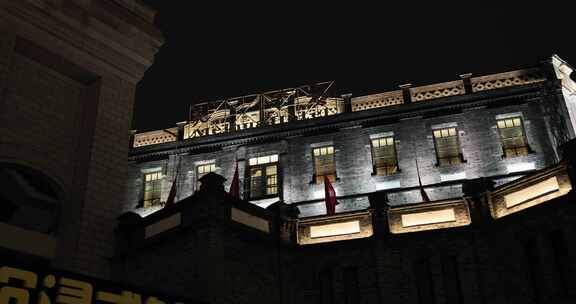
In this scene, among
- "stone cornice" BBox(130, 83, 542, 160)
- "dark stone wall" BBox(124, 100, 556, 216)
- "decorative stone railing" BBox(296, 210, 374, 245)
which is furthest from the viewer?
"stone cornice" BBox(130, 83, 542, 160)

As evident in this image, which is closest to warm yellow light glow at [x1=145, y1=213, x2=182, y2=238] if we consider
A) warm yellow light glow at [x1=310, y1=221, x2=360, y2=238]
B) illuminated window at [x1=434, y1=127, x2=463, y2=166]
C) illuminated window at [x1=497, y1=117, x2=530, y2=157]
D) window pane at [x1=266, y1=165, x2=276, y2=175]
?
warm yellow light glow at [x1=310, y1=221, x2=360, y2=238]

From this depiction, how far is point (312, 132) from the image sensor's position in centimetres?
3625

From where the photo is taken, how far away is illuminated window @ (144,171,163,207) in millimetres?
37031

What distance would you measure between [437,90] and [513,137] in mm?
4917

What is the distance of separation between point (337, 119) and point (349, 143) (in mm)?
1622

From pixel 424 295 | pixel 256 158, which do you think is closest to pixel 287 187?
pixel 256 158

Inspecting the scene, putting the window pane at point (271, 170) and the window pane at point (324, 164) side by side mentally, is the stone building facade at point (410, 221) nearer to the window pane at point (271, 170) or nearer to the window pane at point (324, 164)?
the window pane at point (324, 164)

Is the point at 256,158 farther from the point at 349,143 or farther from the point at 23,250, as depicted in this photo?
the point at 23,250

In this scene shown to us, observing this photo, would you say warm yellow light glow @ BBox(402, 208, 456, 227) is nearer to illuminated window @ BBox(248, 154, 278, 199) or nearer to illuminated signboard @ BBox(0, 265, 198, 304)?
illuminated signboard @ BBox(0, 265, 198, 304)

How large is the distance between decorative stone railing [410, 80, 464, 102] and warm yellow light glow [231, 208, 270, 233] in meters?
14.9

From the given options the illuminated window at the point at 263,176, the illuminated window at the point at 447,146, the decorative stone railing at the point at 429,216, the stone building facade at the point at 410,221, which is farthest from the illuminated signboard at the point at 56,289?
the illuminated window at the point at 447,146

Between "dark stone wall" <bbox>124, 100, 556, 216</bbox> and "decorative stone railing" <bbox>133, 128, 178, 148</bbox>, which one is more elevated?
"decorative stone railing" <bbox>133, 128, 178, 148</bbox>

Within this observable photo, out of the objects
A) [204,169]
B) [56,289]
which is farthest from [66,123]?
[56,289]

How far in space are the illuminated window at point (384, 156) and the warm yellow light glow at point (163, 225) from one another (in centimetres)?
1372
